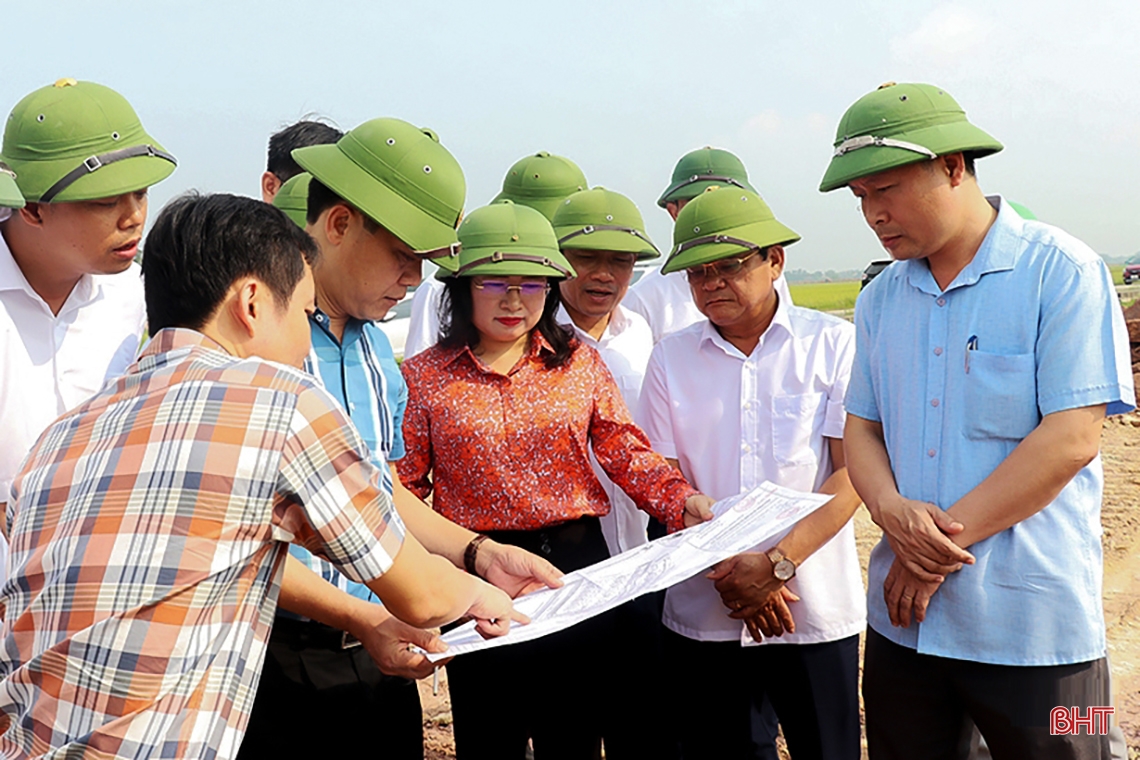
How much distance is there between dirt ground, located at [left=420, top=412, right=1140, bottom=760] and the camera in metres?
4.50

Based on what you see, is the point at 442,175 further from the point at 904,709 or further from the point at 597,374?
the point at 904,709

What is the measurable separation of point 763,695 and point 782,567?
0.53 m

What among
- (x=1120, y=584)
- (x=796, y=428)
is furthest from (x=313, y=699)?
(x=1120, y=584)

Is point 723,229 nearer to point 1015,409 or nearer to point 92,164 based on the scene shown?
point 1015,409

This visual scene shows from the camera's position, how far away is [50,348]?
8.78 ft

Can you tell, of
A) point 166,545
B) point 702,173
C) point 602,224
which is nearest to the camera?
point 166,545

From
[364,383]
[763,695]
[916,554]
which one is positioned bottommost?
[763,695]

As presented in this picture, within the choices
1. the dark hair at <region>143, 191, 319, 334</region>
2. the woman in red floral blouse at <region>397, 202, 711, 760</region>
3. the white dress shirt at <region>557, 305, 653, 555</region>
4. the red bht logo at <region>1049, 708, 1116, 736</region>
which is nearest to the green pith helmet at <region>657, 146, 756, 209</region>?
the white dress shirt at <region>557, 305, 653, 555</region>

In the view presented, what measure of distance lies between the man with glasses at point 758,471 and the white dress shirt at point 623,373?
44 cm

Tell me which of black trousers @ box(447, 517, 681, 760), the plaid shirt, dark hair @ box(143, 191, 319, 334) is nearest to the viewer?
the plaid shirt

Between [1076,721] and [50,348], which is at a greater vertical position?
[50,348]

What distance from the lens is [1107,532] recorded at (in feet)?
25.1

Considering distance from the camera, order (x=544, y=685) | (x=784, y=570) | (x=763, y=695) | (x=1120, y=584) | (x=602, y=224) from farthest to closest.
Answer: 1. (x=1120, y=584)
2. (x=602, y=224)
3. (x=763, y=695)
4. (x=544, y=685)
5. (x=784, y=570)

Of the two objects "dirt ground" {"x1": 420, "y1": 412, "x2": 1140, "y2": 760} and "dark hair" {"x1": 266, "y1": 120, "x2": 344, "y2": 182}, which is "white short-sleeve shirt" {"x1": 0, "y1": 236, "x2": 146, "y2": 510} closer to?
"dark hair" {"x1": 266, "y1": 120, "x2": 344, "y2": 182}
